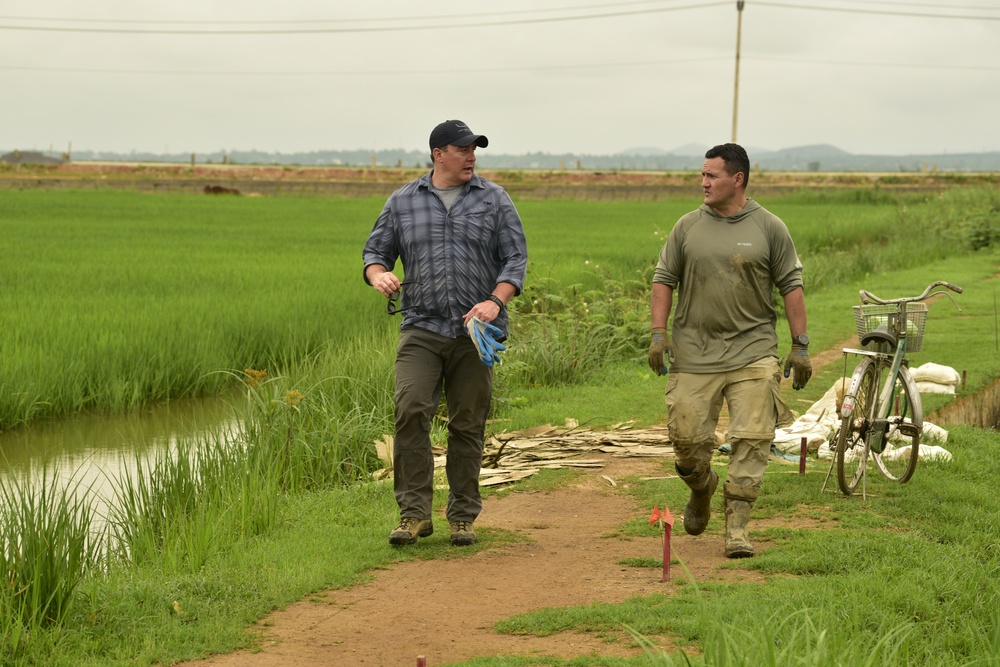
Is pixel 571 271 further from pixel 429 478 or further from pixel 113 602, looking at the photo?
pixel 113 602

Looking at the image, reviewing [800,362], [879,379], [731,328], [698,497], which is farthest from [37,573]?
[879,379]

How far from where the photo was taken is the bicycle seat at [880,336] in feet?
21.5

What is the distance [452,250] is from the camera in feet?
19.2

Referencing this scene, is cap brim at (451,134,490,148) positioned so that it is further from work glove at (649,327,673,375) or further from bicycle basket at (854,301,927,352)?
bicycle basket at (854,301,927,352)

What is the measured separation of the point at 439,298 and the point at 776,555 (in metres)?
1.99

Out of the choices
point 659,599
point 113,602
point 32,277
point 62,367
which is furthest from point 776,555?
point 32,277

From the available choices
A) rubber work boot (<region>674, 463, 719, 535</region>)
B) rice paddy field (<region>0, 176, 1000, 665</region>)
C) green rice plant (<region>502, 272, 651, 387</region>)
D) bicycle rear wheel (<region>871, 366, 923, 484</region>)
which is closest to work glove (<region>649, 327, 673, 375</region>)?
rubber work boot (<region>674, 463, 719, 535</region>)

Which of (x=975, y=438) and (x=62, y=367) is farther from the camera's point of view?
(x=62, y=367)

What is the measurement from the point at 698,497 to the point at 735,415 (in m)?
0.49

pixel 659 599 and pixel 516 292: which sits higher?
pixel 516 292

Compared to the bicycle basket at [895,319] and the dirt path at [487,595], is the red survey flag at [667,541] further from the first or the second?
the bicycle basket at [895,319]

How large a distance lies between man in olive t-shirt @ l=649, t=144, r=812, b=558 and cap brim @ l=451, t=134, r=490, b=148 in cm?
100

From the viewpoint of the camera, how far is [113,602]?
15.9 ft

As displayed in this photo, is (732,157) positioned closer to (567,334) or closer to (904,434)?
(904,434)
